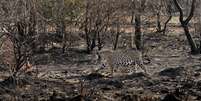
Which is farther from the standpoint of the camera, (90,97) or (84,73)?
(84,73)

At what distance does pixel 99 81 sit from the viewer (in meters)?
15.4

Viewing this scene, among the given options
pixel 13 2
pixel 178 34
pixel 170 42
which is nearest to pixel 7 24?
pixel 13 2

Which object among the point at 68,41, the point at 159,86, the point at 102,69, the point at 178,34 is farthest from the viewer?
the point at 178,34

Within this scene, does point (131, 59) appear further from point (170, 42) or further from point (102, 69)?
point (170, 42)

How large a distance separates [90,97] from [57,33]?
1101 centimetres

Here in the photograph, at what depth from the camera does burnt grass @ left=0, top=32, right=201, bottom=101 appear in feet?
43.6

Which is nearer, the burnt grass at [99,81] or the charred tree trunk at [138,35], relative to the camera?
the burnt grass at [99,81]

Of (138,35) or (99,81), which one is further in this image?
(138,35)

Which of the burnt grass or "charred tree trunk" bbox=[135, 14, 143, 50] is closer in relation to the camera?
the burnt grass

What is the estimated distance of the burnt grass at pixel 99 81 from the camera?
13.3 meters

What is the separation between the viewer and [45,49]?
2234 centimetres

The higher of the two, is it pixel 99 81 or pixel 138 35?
pixel 138 35

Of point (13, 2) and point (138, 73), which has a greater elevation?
point (13, 2)

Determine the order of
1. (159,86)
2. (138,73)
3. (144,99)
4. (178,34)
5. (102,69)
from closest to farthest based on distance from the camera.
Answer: (144,99) < (159,86) < (138,73) < (102,69) < (178,34)
